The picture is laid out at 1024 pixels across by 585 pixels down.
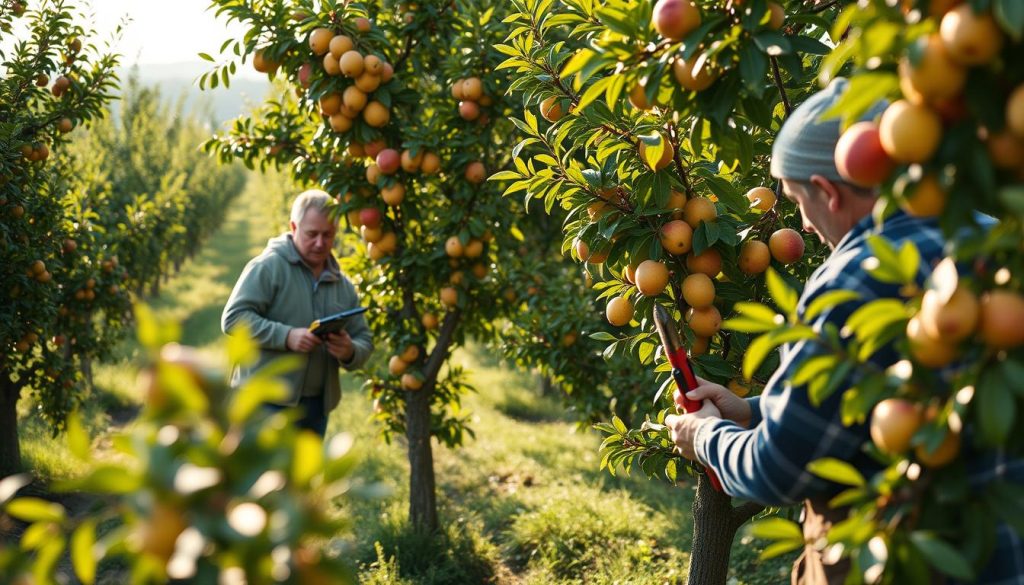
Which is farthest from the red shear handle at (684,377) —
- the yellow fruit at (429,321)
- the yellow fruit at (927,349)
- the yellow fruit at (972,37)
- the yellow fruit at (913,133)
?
the yellow fruit at (429,321)

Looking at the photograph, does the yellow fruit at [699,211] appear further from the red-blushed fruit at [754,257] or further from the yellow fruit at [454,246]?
the yellow fruit at [454,246]

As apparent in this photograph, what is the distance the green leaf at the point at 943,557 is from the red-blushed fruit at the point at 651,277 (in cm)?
116

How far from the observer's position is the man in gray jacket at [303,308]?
340 centimetres

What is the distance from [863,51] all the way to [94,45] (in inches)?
Answer: 199

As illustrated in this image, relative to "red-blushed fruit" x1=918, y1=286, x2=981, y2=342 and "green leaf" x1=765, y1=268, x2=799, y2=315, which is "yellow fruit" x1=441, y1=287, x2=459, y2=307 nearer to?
"green leaf" x1=765, y1=268, x2=799, y2=315

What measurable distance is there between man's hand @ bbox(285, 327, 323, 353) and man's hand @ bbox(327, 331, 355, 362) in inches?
5.2

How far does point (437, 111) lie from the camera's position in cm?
437

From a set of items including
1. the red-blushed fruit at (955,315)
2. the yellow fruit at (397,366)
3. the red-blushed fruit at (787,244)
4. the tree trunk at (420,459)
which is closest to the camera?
the red-blushed fruit at (955,315)

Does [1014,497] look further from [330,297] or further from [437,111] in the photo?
[437,111]

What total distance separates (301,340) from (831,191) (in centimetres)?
248

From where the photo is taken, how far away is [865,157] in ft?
3.50

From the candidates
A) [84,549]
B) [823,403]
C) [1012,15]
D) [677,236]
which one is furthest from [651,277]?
[84,549]

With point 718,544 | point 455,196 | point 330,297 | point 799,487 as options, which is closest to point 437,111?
point 455,196

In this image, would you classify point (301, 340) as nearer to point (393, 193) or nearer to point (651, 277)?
point (393, 193)
